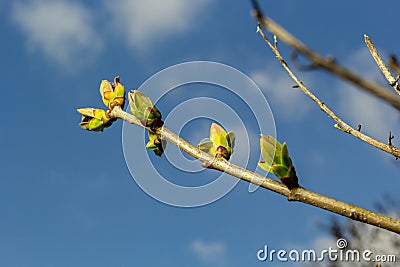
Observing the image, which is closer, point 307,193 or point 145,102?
point 307,193

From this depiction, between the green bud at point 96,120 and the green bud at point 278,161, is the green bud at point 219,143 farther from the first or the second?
the green bud at point 96,120

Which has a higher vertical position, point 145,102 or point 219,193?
point 145,102

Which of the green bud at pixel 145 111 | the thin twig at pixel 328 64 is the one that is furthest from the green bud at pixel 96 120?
the thin twig at pixel 328 64

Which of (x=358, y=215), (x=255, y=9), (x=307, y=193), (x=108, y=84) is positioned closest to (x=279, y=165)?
(x=307, y=193)

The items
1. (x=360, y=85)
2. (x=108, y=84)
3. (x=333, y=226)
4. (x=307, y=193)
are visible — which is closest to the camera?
(x=360, y=85)

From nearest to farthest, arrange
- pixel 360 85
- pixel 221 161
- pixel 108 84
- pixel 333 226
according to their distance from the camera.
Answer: pixel 360 85 < pixel 221 161 < pixel 108 84 < pixel 333 226

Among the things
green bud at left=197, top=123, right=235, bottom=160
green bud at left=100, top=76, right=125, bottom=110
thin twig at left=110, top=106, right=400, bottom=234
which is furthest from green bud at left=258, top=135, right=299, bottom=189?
green bud at left=100, top=76, right=125, bottom=110

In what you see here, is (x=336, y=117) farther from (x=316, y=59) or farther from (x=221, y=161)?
(x=316, y=59)
